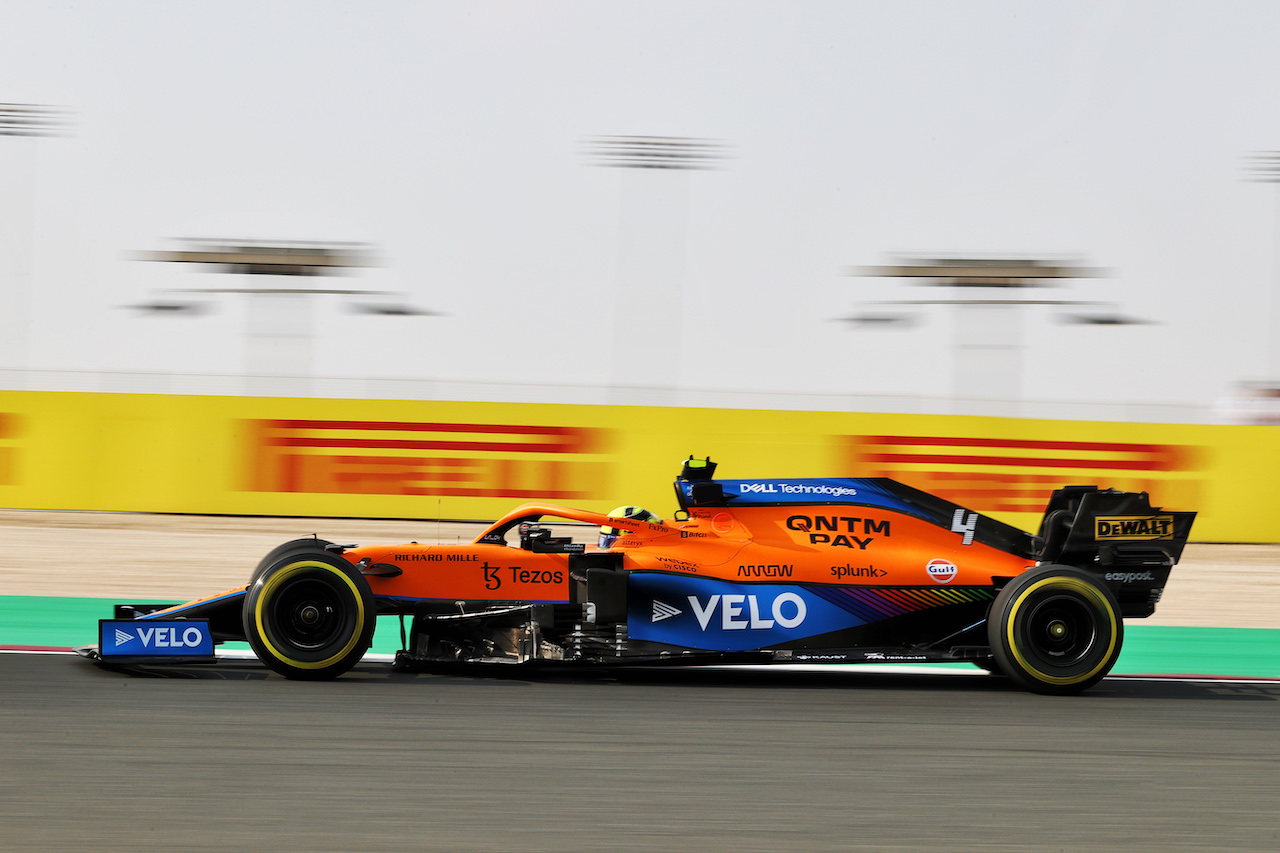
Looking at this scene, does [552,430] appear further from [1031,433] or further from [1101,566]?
[1101,566]

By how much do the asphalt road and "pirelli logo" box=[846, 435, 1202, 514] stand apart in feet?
20.0

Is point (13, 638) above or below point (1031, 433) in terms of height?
below

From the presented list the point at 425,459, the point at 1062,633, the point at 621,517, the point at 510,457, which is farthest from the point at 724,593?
the point at 425,459

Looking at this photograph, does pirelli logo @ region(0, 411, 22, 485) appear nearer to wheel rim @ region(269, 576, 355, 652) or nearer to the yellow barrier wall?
the yellow barrier wall

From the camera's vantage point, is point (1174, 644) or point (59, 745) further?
point (1174, 644)

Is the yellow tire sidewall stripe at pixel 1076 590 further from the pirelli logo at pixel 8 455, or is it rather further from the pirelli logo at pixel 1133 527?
the pirelli logo at pixel 8 455

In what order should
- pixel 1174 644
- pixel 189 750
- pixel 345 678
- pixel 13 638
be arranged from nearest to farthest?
pixel 189 750 → pixel 345 678 → pixel 13 638 → pixel 1174 644

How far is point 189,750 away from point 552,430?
791 cm

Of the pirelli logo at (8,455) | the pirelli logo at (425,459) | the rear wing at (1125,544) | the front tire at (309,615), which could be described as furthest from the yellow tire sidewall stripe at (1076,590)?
the pirelli logo at (8,455)

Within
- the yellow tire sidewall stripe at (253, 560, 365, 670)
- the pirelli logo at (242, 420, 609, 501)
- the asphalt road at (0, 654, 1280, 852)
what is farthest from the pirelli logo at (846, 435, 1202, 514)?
the yellow tire sidewall stripe at (253, 560, 365, 670)

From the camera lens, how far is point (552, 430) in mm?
12383

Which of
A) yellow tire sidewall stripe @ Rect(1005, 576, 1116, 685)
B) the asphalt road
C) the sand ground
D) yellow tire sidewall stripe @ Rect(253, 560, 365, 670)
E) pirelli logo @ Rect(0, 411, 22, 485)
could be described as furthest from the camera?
pirelli logo @ Rect(0, 411, 22, 485)

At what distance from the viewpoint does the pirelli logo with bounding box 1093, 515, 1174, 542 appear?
640 centimetres

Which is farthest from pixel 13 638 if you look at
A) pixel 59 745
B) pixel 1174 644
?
pixel 1174 644
